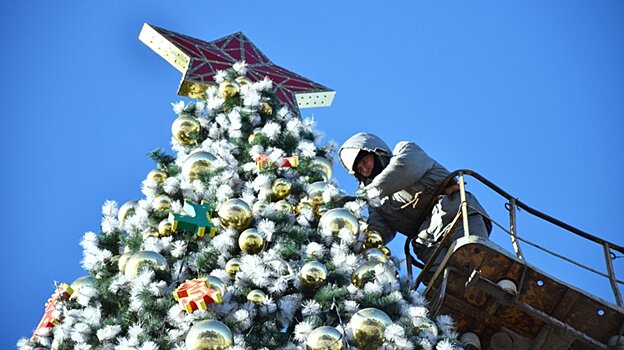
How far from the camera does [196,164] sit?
738 cm

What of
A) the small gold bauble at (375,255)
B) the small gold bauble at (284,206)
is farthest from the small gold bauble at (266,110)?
the small gold bauble at (375,255)

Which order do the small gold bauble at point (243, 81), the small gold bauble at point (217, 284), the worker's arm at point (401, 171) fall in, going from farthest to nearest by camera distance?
the small gold bauble at point (243, 81)
the worker's arm at point (401, 171)
the small gold bauble at point (217, 284)

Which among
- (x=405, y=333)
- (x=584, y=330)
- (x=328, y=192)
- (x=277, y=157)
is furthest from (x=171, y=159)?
(x=584, y=330)

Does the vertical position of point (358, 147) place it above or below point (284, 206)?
above

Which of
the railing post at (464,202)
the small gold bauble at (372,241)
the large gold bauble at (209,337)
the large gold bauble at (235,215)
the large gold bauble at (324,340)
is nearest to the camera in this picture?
the large gold bauble at (209,337)

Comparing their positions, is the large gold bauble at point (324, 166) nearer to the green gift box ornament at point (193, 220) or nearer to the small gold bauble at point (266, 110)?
the small gold bauble at point (266, 110)

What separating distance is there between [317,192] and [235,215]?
2.80 feet

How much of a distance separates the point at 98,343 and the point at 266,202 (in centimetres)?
201

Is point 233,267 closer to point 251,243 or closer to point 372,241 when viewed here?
point 251,243

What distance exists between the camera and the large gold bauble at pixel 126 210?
23.8 feet

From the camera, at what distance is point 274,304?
582 centimetres

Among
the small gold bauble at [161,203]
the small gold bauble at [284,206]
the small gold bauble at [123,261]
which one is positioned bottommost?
the small gold bauble at [123,261]

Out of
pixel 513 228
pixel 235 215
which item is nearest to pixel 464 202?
pixel 513 228

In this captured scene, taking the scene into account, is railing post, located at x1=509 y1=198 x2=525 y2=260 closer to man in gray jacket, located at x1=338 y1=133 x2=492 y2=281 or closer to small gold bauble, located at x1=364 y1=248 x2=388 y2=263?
man in gray jacket, located at x1=338 y1=133 x2=492 y2=281
